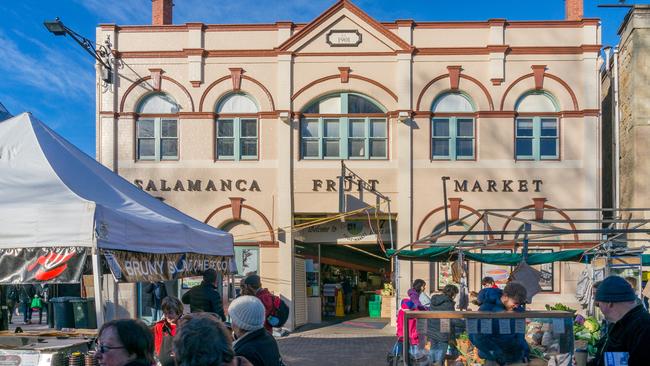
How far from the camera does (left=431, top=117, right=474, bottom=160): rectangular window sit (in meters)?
21.6

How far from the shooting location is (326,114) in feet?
71.4

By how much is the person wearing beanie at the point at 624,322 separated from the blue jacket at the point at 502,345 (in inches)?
79.5

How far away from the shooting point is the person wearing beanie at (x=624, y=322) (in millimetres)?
4957

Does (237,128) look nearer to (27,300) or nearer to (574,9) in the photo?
(27,300)

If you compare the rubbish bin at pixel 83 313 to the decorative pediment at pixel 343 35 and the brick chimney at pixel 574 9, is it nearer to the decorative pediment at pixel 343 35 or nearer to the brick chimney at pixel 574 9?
the decorative pediment at pixel 343 35

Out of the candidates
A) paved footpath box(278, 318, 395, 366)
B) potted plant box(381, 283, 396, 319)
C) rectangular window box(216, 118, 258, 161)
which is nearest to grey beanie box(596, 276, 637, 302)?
paved footpath box(278, 318, 395, 366)

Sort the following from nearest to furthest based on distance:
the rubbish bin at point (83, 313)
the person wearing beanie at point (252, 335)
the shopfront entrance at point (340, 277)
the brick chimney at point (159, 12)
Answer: the person wearing beanie at point (252, 335), the rubbish bin at point (83, 313), the shopfront entrance at point (340, 277), the brick chimney at point (159, 12)

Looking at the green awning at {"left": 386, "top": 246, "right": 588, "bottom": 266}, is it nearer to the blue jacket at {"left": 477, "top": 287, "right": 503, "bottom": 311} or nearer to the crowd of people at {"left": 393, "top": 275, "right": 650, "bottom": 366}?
the blue jacket at {"left": 477, "top": 287, "right": 503, "bottom": 311}

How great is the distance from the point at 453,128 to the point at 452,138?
0.96ft

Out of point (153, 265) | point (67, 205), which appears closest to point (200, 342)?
point (67, 205)

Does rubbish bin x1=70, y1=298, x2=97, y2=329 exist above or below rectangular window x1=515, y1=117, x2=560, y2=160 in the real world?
below

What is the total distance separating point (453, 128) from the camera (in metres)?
21.6

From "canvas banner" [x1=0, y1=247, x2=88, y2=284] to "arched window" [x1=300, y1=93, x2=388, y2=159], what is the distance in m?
14.2

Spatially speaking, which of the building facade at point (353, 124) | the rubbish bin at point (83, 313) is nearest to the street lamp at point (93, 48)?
the building facade at point (353, 124)
